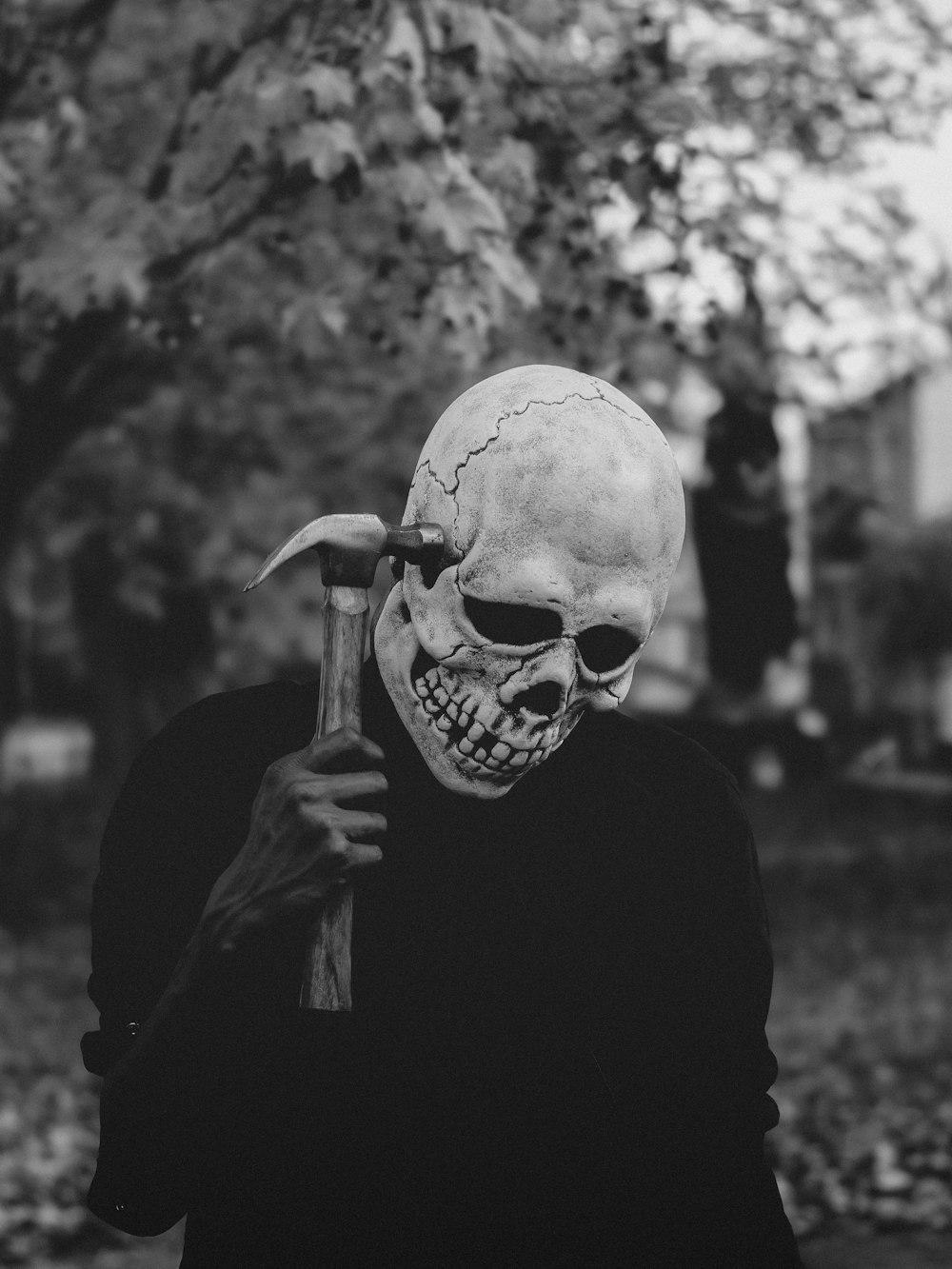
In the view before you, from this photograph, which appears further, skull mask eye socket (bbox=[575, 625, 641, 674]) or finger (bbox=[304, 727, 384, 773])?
skull mask eye socket (bbox=[575, 625, 641, 674])

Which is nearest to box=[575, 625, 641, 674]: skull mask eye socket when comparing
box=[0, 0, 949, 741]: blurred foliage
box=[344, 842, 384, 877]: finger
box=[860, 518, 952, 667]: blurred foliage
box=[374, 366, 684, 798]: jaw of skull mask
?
box=[374, 366, 684, 798]: jaw of skull mask

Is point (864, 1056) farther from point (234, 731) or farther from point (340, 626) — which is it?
point (340, 626)

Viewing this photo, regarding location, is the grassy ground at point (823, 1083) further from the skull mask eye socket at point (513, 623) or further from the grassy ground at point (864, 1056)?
the skull mask eye socket at point (513, 623)

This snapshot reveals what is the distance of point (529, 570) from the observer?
2.15 m

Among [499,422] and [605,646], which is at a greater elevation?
[499,422]

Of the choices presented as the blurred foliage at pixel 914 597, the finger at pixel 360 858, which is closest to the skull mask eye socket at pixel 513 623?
the finger at pixel 360 858

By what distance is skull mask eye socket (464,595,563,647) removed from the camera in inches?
86.2

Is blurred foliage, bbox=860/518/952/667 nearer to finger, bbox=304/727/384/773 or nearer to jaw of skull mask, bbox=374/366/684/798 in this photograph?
jaw of skull mask, bbox=374/366/684/798

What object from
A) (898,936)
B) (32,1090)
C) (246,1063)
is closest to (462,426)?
(246,1063)

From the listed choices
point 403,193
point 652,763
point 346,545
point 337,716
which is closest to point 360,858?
point 337,716

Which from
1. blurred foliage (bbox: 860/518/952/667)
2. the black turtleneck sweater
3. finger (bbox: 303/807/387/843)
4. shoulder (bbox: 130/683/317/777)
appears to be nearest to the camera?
finger (bbox: 303/807/387/843)

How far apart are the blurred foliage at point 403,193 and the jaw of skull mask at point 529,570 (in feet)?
8.12

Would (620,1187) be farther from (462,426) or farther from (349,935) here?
(462,426)

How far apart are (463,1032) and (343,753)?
435 mm
